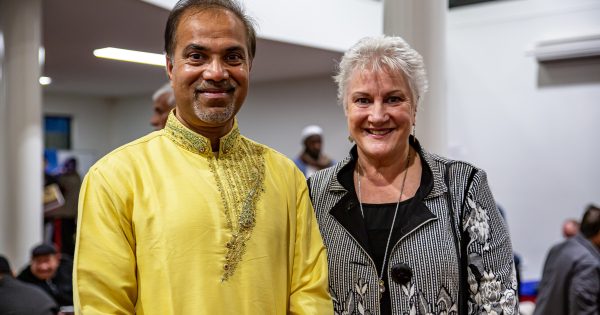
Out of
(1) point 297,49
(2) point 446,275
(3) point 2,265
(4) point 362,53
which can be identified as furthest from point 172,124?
(1) point 297,49

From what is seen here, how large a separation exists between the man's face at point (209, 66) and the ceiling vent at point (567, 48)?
8343mm

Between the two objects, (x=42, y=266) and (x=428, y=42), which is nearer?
(x=428, y=42)

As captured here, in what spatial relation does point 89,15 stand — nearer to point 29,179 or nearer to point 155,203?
point 29,179

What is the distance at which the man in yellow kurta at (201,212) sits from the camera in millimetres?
1729

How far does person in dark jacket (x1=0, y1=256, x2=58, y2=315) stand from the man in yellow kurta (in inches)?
129

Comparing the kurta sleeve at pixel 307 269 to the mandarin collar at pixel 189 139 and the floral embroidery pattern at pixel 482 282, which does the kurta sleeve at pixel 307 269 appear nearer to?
the mandarin collar at pixel 189 139

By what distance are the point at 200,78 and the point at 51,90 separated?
1367 cm

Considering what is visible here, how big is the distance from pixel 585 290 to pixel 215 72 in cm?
436

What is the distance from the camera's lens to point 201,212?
71.3 inches

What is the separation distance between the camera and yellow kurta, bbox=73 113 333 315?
1.71 meters

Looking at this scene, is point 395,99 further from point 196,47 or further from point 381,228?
point 196,47

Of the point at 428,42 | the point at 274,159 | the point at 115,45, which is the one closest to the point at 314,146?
the point at 115,45

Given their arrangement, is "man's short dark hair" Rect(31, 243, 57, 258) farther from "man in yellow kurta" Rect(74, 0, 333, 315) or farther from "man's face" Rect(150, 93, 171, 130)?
"man in yellow kurta" Rect(74, 0, 333, 315)

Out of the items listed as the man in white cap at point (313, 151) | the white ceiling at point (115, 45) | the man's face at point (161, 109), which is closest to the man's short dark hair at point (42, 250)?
the white ceiling at point (115, 45)
